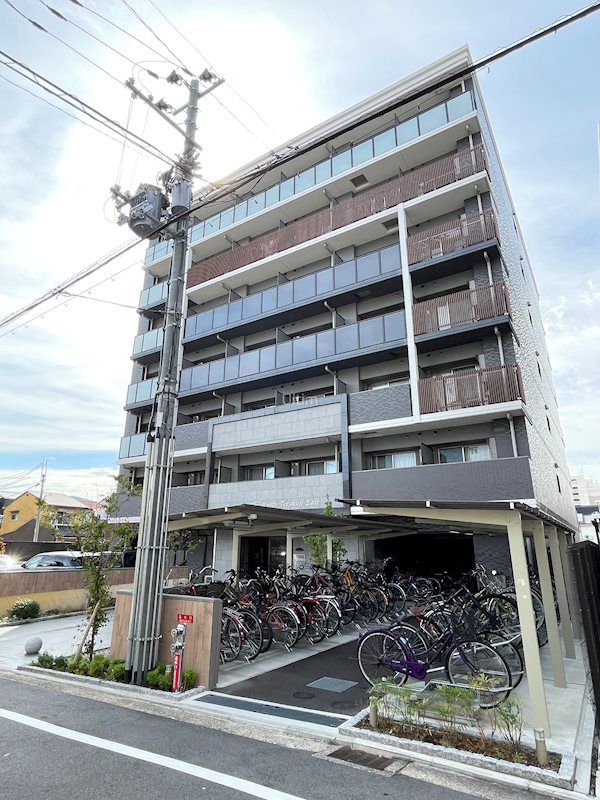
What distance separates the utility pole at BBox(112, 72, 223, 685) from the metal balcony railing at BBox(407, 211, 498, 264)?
9.63 metres

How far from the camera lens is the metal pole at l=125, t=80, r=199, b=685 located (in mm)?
6918

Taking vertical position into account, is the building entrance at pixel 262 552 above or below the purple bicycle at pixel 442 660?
above

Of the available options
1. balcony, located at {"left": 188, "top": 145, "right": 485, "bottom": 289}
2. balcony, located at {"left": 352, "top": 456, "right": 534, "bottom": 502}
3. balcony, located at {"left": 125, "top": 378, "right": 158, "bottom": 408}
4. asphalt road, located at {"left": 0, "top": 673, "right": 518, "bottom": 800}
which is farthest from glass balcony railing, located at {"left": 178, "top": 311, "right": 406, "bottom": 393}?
asphalt road, located at {"left": 0, "top": 673, "right": 518, "bottom": 800}

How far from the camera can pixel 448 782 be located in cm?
396

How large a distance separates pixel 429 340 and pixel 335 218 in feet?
24.4

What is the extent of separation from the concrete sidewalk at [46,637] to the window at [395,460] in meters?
9.91

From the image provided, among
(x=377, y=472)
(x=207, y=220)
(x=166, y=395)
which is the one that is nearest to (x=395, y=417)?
(x=377, y=472)

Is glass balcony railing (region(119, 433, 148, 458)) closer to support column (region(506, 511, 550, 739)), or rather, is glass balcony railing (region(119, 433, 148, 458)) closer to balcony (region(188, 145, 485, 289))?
balcony (region(188, 145, 485, 289))

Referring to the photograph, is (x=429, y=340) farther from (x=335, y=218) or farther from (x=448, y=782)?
(x=448, y=782)

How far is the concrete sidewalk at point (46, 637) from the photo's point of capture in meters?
8.71

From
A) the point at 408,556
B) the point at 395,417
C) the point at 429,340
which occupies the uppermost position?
the point at 429,340

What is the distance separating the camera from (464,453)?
15.3 metres

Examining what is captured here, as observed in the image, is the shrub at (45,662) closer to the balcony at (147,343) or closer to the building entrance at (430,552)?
the building entrance at (430,552)

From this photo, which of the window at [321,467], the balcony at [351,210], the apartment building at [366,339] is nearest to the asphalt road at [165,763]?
the apartment building at [366,339]
